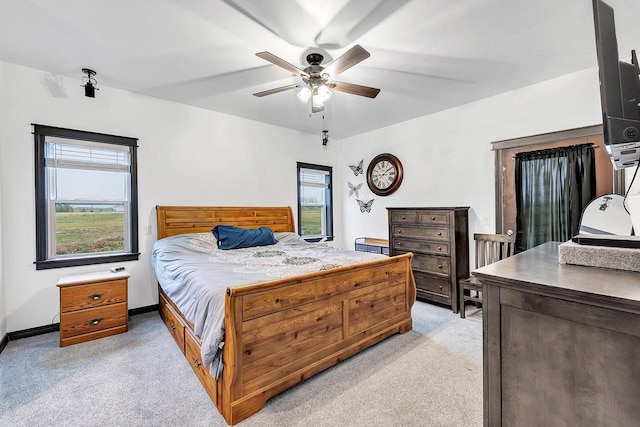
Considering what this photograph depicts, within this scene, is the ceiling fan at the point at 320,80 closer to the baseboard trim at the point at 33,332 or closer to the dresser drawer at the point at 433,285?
the dresser drawer at the point at 433,285

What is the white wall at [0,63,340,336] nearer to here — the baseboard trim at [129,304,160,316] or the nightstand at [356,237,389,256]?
the baseboard trim at [129,304,160,316]

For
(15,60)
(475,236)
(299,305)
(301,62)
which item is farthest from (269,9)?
(475,236)

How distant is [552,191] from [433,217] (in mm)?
1273

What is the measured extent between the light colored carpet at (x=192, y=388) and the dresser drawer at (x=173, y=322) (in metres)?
0.11

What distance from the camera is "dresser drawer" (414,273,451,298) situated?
361cm

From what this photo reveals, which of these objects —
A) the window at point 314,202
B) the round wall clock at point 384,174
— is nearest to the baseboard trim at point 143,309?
the window at point 314,202

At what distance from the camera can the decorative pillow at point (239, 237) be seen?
361cm

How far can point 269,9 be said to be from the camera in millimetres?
2010

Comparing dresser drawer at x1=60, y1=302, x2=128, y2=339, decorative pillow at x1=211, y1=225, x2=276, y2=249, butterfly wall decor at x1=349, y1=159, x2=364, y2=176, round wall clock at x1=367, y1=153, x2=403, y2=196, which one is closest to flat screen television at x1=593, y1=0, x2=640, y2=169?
decorative pillow at x1=211, y1=225, x2=276, y2=249

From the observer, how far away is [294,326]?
2.05 metres

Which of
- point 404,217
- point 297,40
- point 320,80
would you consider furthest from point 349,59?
point 404,217

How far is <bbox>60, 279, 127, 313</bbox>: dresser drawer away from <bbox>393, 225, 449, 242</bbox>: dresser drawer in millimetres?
3448

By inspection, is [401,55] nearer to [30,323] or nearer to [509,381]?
[509,381]

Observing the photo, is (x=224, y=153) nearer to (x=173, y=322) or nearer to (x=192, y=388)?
(x=173, y=322)
